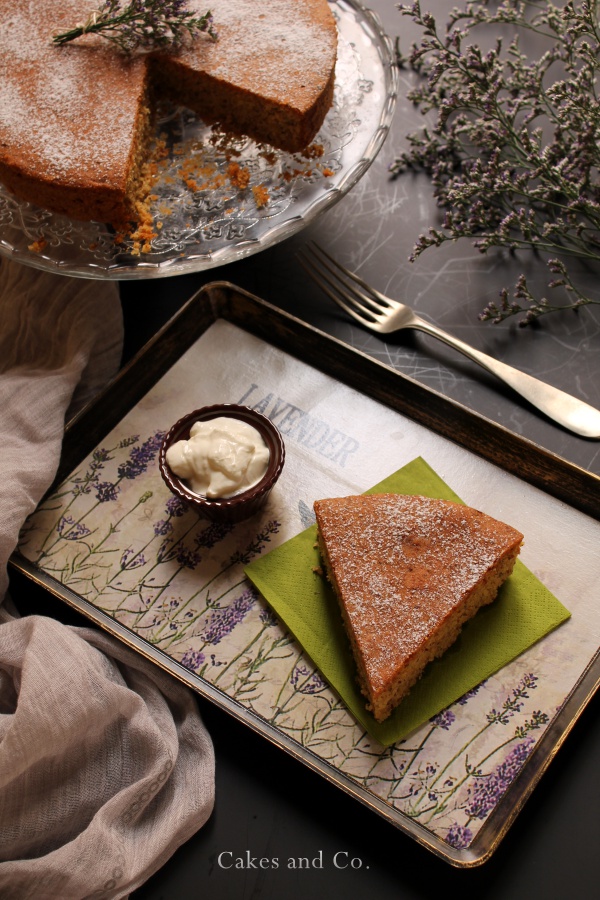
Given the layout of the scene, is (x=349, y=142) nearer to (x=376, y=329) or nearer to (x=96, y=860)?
(x=376, y=329)

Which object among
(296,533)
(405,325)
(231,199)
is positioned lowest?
(296,533)

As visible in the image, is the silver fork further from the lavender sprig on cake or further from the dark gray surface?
the lavender sprig on cake

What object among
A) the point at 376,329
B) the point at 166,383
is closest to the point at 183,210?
the point at 166,383

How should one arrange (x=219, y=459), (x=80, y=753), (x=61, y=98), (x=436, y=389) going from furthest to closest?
(x=436, y=389) → (x=61, y=98) → (x=219, y=459) → (x=80, y=753)

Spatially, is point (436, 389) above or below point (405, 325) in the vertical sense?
below

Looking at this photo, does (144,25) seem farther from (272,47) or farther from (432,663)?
(432,663)

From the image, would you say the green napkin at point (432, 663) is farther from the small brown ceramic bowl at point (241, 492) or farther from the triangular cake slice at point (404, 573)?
the small brown ceramic bowl at point (241, 492)

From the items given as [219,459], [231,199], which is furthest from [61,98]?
[219,459]

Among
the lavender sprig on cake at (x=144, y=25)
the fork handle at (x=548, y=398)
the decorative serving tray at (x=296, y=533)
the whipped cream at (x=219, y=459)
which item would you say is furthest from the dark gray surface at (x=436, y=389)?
the lavender sprig on cake at (x=144, y=25)

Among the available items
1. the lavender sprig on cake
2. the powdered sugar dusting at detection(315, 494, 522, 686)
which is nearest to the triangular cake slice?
the powdered sugar dusting at detection(315, 494, 522, 686)
